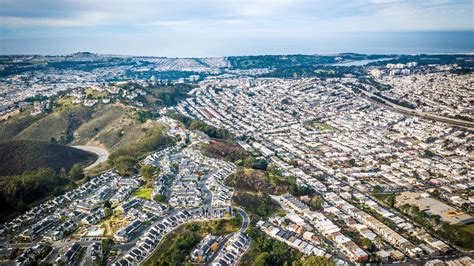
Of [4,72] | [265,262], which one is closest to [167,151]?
[265,262]

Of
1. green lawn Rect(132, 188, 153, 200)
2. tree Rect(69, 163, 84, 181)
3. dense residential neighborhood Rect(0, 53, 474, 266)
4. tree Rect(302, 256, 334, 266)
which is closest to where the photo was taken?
tree Rect(302, 256, 334, 266)

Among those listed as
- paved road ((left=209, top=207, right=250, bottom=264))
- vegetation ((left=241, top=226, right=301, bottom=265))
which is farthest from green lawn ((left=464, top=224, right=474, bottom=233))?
paved road ((left=209, top=207, right=250, bottom=264))

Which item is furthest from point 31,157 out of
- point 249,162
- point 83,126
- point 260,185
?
point 260,185

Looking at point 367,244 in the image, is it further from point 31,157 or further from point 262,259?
point 31,157

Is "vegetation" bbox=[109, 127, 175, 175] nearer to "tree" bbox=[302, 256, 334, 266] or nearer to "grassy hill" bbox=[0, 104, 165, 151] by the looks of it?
"grassy hill" bbox=[0, 104, 165, 151]

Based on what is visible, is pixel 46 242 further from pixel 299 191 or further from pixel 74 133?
pixel 74 133

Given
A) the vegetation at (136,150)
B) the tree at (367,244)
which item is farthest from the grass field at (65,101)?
the tree at (367,244)
